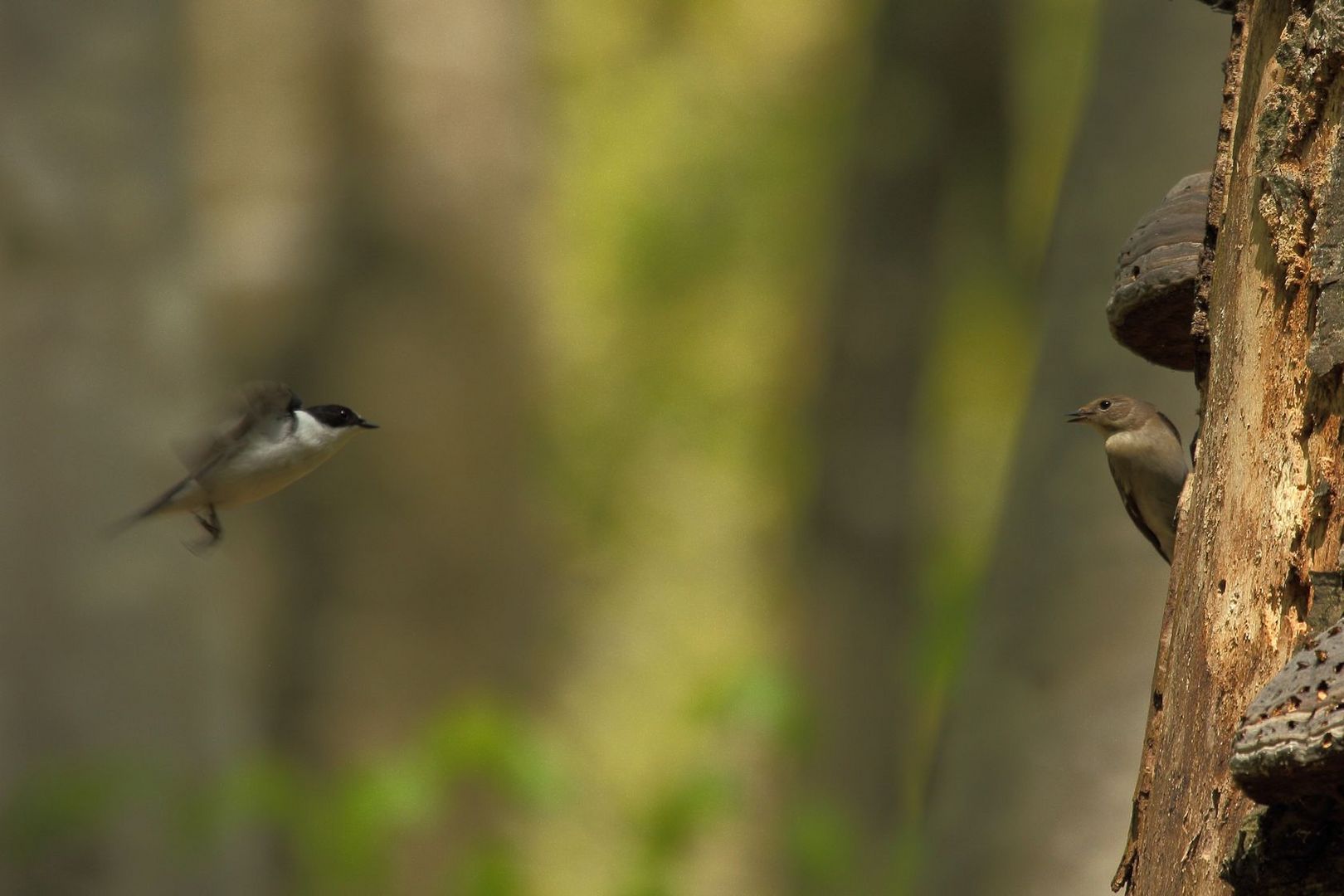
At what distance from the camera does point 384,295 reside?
7688 millimetres

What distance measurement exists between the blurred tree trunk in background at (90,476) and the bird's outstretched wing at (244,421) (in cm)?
47

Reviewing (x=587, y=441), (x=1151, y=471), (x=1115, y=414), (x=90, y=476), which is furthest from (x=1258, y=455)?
(x=587, y=441)

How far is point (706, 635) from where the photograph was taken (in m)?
11.4

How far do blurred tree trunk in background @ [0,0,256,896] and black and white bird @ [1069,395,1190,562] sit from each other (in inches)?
97.5

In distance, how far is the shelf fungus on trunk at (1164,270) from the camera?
2.31 m

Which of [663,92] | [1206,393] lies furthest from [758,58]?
[1206,393]

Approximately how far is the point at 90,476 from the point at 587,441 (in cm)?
791

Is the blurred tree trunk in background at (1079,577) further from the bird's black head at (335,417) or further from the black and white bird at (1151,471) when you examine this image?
the bird's black head at (335,417)

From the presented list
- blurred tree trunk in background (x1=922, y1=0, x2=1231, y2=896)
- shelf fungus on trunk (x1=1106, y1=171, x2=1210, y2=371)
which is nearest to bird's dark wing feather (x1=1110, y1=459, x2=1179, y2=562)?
blurred tree trunk in background (x1=922, y1=0, x2=1231, y2=896)

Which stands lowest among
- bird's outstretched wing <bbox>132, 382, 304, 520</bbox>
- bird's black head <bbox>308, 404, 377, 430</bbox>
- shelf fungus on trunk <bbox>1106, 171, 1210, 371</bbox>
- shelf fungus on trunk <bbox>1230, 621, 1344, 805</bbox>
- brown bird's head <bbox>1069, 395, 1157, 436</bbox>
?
shelf fungus on trunk <bbox>1230, 621, 1344, 805</bbox>

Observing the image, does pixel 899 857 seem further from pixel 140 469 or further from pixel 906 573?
pixel 140 469

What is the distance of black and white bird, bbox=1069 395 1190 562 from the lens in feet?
11.2

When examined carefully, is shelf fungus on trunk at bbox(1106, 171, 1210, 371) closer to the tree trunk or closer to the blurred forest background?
the tree trunk

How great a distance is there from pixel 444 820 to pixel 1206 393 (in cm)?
626
